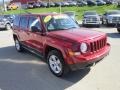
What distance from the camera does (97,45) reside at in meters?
6.75

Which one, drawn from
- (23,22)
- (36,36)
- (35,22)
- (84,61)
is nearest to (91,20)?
(23,22)

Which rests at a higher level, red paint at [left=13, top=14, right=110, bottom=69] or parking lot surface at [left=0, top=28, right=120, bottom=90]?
red paint at [left=13, top=14, right=110, bottom=69]

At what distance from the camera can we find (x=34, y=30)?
7719 millimetres

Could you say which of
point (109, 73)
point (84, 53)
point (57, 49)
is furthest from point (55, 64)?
point (109, 73)

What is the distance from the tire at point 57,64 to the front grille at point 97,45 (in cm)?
93

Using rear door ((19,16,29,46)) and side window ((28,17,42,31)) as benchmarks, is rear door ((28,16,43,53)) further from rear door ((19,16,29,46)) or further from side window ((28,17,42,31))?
rear door ((19,16,29,46))

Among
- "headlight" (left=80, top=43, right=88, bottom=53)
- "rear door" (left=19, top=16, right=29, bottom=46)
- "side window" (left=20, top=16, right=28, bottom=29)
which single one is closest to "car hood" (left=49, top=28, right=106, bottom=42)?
"headlight" (left=80, top=43, right=88, bottom=53)

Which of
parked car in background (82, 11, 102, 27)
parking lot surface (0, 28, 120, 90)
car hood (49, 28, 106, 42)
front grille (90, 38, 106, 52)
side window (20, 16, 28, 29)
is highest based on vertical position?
side window (20, 16, 28, 29)

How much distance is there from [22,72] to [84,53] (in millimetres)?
2436

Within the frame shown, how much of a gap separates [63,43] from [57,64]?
2.70ft

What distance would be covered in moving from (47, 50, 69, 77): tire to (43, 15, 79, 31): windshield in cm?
92

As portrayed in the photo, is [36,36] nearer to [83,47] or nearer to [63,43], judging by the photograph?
[63,43]

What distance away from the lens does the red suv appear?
6.32 m

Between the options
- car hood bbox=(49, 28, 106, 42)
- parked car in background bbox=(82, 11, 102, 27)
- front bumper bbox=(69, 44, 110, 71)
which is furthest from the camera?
parked car in background bbox=(82, 11, 102, 27)
